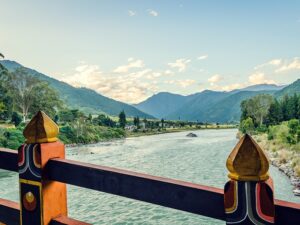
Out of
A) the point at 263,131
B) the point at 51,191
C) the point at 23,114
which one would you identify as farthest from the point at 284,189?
the point at 23,114

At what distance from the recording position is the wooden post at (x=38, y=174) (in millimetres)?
1885

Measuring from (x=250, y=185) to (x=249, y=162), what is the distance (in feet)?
0.30

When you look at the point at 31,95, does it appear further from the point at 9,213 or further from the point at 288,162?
the point at 9,213

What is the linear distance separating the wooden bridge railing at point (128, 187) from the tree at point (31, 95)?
60.3 m

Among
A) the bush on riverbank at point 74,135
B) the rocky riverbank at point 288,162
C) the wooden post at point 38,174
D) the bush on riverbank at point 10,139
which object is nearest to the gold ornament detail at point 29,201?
the wooden post at point 38,174

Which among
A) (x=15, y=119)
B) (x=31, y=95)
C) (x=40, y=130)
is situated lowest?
(x=40, y=130)

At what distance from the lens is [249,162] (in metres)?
1.20

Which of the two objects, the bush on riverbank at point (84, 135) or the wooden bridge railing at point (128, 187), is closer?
the wooden bridge railing at point (128, 187)

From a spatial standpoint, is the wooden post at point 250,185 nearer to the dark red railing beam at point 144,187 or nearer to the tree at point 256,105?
the dark red railing beam at point 144,187

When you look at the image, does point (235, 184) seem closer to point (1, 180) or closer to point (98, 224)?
point (98, 224)

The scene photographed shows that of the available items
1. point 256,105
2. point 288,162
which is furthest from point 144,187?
point 256,105

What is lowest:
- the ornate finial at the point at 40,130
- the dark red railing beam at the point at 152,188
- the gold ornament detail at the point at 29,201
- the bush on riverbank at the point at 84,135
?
the bush on riverbank at the point at 84,135

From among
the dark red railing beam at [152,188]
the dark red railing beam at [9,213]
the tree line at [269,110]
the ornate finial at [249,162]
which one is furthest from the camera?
the tree line at [269,110]

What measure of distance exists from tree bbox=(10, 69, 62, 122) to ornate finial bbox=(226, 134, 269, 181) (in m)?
61.3
